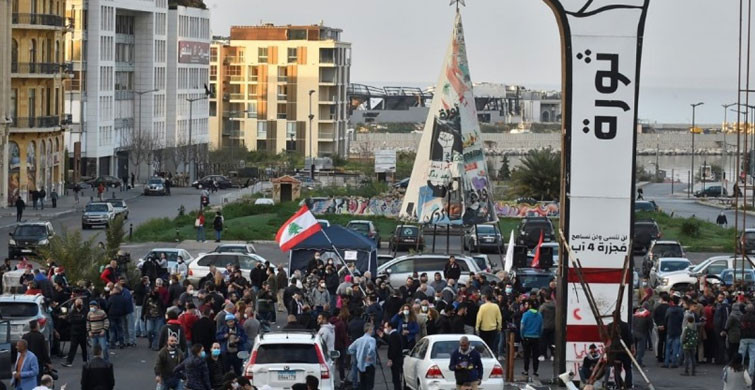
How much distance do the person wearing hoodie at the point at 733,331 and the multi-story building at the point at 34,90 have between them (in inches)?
2400

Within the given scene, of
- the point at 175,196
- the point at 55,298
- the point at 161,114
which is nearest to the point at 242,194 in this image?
the point at 175,196

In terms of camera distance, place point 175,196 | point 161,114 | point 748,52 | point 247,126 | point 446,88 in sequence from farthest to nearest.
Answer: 1. point 247,126
2. point 161,114
3. point 175,196
4. point 446,88
5. point 748,52

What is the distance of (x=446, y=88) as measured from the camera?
5581 cm

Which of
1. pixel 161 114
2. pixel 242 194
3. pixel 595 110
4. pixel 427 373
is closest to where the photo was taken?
pixel 427 373

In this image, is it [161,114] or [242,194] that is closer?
[242,194]

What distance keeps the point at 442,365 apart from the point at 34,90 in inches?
2673

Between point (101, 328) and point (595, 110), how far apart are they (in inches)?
359

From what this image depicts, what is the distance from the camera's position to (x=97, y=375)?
25047 millimetres

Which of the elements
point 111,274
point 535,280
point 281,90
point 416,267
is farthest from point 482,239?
point 281,90

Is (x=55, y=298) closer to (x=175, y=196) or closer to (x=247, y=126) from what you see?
(x=175, y=196)

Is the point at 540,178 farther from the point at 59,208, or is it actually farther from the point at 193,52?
the point at 193,52

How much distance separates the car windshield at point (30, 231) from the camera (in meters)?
58.5

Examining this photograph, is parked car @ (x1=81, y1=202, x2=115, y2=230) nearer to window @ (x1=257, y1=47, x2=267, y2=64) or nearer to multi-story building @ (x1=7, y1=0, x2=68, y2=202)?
multi-story building @ (x1=7, y1=0, x2=68, y2=202)

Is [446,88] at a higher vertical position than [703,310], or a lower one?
higher
